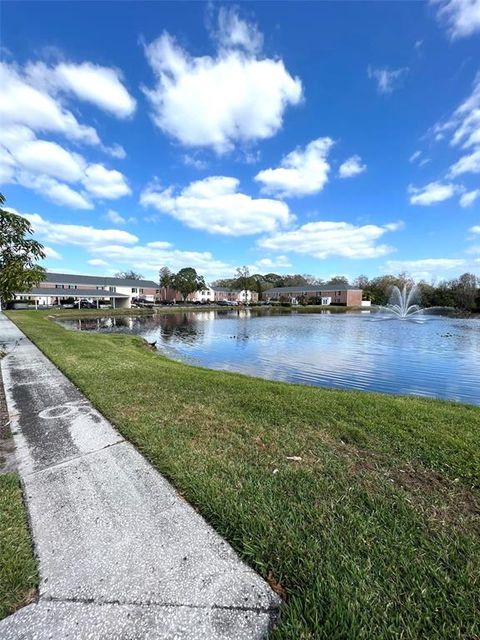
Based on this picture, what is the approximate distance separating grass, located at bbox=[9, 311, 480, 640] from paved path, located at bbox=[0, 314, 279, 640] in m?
0.18

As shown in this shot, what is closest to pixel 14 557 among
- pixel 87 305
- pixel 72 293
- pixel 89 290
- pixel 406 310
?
pixel 87 305

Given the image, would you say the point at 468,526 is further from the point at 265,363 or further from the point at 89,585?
the point at 265,363

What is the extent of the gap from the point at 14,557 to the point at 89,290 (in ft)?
213

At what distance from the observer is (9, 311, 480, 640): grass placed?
5.73 feet

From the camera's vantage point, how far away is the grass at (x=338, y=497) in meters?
1.75

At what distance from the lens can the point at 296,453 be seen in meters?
3.56

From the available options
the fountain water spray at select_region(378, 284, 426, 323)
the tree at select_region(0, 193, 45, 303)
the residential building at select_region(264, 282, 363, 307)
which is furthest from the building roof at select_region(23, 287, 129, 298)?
the residential building at select_region(264, 282, 363, 307)

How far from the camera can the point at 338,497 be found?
271cm

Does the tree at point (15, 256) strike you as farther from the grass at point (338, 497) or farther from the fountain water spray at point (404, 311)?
the fountain water spray at point (404, 311)

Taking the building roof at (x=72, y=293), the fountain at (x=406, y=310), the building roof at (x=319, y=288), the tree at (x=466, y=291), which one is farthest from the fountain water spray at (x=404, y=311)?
the building roof at (x=72, y=293)

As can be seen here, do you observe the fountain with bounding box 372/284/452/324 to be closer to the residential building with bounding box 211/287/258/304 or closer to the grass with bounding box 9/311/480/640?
the grass with bounding box 9/311/480/640

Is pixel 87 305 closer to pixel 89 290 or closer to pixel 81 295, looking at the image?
pixel 81 295

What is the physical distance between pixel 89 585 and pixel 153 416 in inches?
108

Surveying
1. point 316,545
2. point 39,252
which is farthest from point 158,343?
point 316,545
